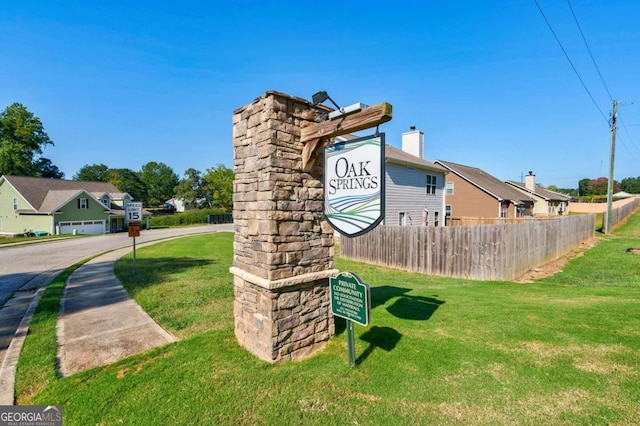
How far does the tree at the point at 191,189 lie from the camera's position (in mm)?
73250

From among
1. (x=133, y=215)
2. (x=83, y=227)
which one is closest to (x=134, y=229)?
(x=133, y=215)

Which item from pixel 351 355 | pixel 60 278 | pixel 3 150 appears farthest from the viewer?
pixel 3 150

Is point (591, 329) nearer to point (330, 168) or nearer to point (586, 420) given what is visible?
point (586, 420)

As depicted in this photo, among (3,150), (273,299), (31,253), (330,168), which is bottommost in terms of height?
(31,253)

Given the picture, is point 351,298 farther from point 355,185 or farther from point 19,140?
point 19,140

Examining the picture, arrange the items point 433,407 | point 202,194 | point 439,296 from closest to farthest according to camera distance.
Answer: point 433,407 → point 439,296 → point 202,194

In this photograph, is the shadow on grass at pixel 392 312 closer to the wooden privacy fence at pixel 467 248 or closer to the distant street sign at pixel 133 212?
the wooden privacy fence at pixel 467 248

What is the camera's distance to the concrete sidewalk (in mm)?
4648

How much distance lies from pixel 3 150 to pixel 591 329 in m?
54.8

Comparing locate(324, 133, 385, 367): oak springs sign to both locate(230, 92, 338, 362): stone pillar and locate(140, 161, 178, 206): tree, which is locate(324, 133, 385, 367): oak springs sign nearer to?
locate(230, 92, 338, 362): stone pillar

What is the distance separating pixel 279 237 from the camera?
4102 millimetres

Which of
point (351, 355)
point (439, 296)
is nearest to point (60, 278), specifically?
point (351, 355)

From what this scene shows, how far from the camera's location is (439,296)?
23.5 ft

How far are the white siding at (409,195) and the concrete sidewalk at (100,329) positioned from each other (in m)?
14.4
